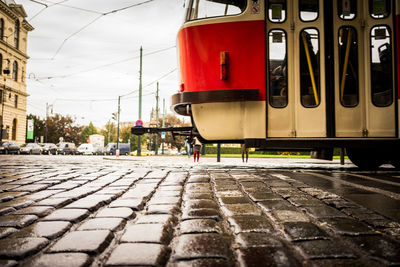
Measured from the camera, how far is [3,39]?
41.2 m

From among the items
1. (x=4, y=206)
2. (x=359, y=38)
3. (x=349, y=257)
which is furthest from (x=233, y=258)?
(x=359, y=38)

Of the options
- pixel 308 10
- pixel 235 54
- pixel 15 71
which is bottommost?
pixel 235 54

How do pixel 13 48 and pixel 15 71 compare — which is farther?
pixel 15 71

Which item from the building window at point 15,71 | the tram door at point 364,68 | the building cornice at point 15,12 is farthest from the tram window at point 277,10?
the building window at point 15,71

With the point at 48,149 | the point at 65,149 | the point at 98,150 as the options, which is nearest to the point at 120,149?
the point at 98,150

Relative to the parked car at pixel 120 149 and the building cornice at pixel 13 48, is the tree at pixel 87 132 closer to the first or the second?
the building cornice at pixel 13 48

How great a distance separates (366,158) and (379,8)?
11.9 ft

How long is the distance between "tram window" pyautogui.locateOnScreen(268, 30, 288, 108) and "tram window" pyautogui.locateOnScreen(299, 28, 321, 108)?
1.03 ft

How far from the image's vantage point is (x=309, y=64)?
6.05 meters

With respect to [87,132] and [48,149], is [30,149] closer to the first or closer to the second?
[48,149]

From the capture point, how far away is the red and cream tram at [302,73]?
19.5ft

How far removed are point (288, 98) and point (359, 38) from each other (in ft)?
5.63

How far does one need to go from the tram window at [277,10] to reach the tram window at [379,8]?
1.60 m

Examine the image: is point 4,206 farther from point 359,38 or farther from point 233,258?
point 359,38
